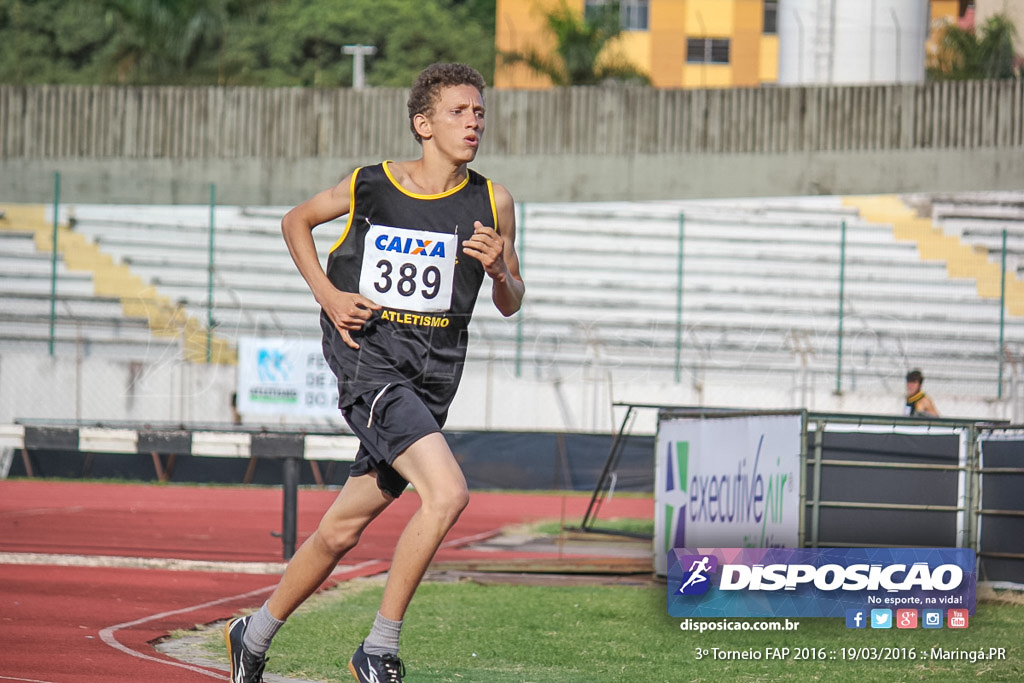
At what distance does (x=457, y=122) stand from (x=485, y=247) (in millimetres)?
540

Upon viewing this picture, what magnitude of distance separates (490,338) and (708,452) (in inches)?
501

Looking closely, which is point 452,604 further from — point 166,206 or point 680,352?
point 166,206

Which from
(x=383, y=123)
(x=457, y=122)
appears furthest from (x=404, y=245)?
(x=383, y=123)

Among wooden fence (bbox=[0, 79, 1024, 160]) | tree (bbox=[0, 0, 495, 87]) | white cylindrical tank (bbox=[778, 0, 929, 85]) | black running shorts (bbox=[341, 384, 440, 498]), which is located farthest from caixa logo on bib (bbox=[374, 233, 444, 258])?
tree (bbox=[0, 0, 495, 87])

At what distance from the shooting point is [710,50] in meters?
51.9

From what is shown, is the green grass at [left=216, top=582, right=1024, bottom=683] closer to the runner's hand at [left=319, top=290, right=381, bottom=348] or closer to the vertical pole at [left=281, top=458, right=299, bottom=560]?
the vertical pole at [left=281, top=458, right=299, bottom=560]

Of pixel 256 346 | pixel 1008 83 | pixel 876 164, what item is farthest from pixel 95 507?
pixel 1008 83

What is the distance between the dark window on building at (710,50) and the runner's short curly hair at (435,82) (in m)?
48.7

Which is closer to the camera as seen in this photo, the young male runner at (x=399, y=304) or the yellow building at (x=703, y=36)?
the young male runner at (x=399, y=304)

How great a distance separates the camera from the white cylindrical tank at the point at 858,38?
94.6 ft

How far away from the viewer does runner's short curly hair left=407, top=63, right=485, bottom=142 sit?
15.5ft

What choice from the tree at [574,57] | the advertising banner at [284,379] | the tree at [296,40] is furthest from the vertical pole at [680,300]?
the tree at [296,40]

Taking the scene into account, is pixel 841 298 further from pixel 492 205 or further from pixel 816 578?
pixel 492 205

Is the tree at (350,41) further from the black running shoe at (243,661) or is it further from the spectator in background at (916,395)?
the black running shoe at (243,661)
